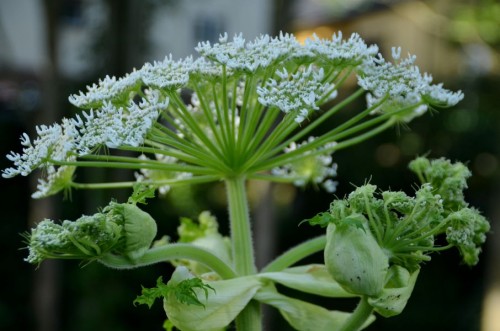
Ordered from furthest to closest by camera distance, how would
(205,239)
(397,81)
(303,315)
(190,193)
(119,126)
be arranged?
(190,193) < (205,239) < (303,315) < (397,81) < (119,126)

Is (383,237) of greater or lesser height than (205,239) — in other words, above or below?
below

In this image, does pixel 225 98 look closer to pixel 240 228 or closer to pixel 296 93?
pixel 296 93

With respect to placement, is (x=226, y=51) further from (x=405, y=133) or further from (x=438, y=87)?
(x=405, y=133)

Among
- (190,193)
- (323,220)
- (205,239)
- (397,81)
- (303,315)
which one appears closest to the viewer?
(323,220)

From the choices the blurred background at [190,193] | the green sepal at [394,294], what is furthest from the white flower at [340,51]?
the blurred background at [190,193]

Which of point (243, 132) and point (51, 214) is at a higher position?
point (51, 214)

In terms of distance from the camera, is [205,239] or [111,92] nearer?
[111,92]

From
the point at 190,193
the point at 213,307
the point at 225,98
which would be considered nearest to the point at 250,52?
the point at 225,98

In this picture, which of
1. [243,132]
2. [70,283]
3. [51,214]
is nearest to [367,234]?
[243,132]
